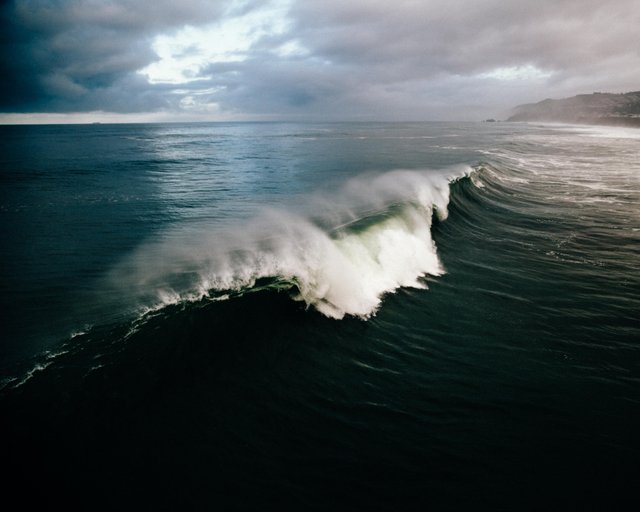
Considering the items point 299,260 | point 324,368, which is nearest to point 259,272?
point 299,260

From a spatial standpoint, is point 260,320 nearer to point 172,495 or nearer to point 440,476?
point 172,495

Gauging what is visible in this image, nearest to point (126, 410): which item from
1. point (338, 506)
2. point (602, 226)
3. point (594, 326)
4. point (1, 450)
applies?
point (1, 450)

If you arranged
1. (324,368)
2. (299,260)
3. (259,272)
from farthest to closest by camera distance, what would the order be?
(299,260)
(259,272)
(324,368)

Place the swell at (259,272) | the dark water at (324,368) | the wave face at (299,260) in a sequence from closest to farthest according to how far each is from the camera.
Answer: the dark water at (324,368)
the swell at (259,272)
the wave face at (299,260)

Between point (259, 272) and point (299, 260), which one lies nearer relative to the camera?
point (259, 272)

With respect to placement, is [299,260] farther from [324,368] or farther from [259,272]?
[324,368]
